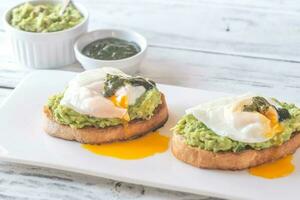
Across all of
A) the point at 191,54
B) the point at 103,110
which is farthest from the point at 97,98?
the point at 191,54

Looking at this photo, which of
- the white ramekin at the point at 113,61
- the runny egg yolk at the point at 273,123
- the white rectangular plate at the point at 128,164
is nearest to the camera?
the white rectangular plate at the point at 128,164

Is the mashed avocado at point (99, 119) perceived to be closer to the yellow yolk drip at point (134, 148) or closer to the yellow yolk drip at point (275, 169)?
the yellow yolk drip at point (134, 148)

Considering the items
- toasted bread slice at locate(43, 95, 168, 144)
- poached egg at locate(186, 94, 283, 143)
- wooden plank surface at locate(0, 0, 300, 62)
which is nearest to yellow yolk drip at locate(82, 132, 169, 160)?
toasted bread slice at locate(43, 95, 168, 144)

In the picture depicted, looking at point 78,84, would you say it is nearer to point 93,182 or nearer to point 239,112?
point 93,182

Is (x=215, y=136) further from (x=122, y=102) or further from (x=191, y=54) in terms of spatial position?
(x=191, y=54)

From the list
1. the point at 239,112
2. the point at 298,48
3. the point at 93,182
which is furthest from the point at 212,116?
the point at 298,48

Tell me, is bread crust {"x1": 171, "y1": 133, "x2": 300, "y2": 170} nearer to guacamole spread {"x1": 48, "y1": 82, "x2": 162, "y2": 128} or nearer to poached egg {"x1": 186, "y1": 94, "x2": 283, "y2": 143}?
poached egg {"x1": 186, "y1": 94, "x2": 283, "y2": 143}

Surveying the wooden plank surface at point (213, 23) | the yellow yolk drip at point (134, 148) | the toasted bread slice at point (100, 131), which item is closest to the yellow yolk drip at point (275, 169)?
the yellow yolk drip at point (134, 148)
